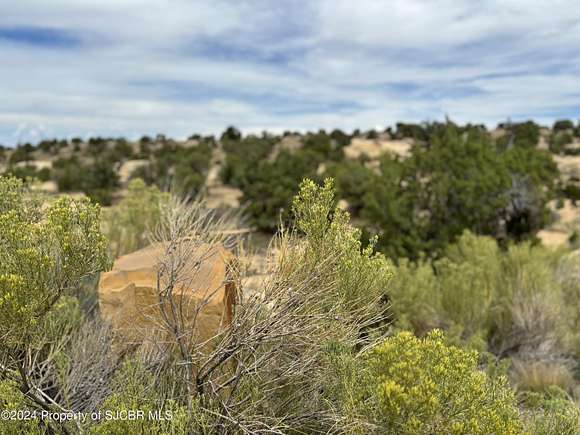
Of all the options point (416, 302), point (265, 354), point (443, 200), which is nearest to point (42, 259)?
point (265, 354)

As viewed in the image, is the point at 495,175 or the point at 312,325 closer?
the point at 312,325

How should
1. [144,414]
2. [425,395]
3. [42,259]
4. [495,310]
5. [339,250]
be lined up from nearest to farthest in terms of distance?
[425,395] → [144,414] → [42,259] → [339,250] → [495,310]

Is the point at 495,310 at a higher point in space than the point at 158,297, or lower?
lower

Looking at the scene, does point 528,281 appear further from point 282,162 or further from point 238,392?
point 282,162

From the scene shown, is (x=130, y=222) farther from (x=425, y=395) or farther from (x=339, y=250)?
(x=425, y=395)

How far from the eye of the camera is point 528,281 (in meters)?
8.53

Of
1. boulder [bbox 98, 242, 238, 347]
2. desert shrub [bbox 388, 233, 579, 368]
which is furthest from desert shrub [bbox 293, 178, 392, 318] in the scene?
desert shrub [bbox 388, 233, 579, 368]

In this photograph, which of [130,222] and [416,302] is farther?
[130,222]

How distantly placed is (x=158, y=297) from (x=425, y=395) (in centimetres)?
191

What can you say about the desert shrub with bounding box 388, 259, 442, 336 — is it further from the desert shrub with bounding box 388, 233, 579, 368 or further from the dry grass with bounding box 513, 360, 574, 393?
the dry grass with bounding box 513, 360, 574, 393

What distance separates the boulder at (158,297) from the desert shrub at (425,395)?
3.94 feet

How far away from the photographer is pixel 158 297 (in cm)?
383

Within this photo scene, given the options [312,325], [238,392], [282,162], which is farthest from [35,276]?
[282,162]

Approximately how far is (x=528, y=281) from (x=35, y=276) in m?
7.31
